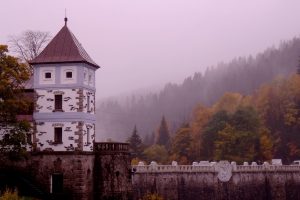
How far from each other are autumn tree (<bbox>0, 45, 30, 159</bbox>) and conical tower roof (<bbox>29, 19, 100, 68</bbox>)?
4.34 m

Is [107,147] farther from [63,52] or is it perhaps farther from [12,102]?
[12,102]

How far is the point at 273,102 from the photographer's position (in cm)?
11294

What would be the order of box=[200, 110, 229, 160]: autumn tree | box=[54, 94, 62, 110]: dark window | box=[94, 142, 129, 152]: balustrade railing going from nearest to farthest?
box=[54, 94, 62, 110]: dark window → box=[94, 142, 129, 152]: balustrade railing → box=[200, 110, 229, 160]: autumn tree

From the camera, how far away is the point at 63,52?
48281 mm

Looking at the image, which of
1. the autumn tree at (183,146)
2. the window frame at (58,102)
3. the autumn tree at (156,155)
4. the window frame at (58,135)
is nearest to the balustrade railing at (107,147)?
the window frame at (58,135)

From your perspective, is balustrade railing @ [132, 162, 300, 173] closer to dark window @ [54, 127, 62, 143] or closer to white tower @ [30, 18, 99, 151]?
white tower @ [30, 18, 99, 151]

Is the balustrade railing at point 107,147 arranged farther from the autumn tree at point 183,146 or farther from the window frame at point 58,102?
the autumn tree at point 183,146

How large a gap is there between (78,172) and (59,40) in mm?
12387

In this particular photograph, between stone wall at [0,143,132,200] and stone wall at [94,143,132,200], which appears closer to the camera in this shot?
stone wall at [0,143,132,200]

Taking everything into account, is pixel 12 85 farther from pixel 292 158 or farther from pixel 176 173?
pixel 292 158

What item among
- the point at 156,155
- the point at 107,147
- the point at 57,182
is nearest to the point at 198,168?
the point at 107,147

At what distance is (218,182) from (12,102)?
3304cm

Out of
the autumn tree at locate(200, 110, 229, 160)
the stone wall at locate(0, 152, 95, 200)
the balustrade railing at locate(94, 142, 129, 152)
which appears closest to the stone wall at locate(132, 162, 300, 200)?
the balustrade railing at locate(94, 142, 129, 152)

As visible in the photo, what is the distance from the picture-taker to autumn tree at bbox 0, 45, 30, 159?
42312mm
